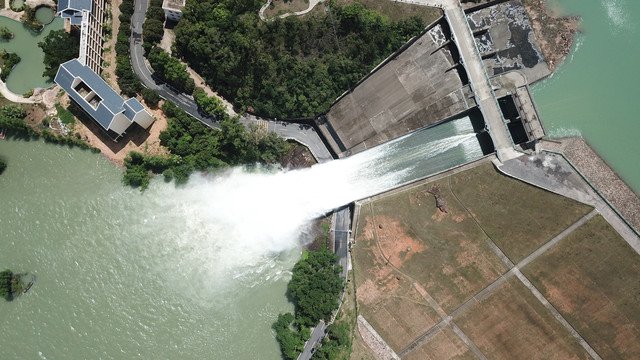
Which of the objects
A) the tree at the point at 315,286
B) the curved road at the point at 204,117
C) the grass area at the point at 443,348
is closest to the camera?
the tree at the point at 315,286

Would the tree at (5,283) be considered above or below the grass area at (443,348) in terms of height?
above

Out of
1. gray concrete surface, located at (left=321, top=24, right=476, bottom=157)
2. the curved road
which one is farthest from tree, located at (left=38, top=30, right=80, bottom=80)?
gray concrete surface, located at (left=321, top=24, right=476, bottom=157)

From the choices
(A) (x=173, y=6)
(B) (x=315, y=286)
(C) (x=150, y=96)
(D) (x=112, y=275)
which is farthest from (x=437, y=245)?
(A) (x=173, y=6)

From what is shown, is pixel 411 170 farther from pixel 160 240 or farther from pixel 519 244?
pixel 160 240

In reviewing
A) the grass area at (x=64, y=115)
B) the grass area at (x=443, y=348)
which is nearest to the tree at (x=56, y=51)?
the grass area at (x=64, y=115)

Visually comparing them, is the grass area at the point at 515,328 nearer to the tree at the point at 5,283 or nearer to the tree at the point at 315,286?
the tree at the point at 315,286

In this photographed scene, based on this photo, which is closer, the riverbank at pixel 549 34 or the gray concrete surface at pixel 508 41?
the gray concrete surface at pixel 508 41
